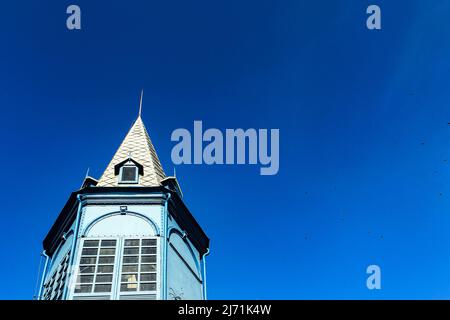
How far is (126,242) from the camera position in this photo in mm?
16719

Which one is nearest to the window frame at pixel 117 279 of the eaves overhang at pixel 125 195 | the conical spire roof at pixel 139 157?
the eaves overhang at pixel 125 195

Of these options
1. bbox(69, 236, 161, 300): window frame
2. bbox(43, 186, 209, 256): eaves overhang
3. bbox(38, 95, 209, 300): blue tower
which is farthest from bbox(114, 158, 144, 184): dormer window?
bbox(69, 236, 161, 300): window frame

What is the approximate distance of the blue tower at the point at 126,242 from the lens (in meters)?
15.6

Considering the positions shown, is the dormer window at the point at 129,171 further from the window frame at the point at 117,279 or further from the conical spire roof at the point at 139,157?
the window frame at the point at 117,279

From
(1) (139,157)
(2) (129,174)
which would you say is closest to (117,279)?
(2) (129,174)

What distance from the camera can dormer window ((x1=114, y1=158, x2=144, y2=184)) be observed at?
19266 mm

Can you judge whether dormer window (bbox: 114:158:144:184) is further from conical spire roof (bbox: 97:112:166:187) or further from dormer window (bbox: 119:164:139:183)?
conical spire roof (bbox: 97:112:166:187)

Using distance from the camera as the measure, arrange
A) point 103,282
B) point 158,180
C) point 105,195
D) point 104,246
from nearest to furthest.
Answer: point 103,282 < point 104,246 < point 105,195 < point 158,180
